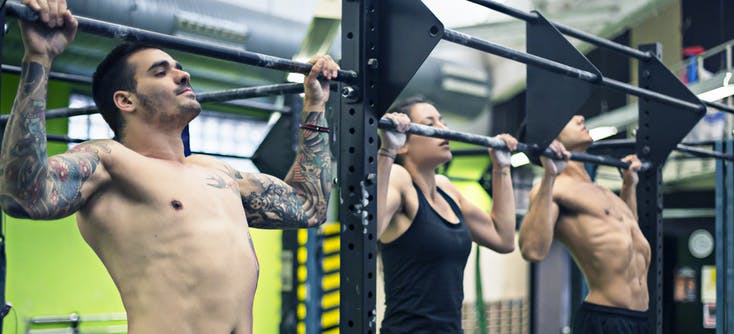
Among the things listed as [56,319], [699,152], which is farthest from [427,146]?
[56,319]

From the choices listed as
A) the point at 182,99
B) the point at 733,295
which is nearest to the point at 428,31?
the point at 182,99

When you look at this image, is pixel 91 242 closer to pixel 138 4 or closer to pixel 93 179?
pixel 93 179

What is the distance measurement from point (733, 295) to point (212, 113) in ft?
12.8

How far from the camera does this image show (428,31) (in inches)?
80.4

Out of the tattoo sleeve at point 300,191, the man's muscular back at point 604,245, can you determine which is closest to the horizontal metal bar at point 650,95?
the man's muscular back at point 604,245

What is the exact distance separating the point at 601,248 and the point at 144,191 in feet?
7.88

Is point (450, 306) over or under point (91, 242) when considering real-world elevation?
under

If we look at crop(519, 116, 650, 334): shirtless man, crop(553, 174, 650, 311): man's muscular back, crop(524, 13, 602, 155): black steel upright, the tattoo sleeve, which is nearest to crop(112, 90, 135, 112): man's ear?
the tattoo sleeve

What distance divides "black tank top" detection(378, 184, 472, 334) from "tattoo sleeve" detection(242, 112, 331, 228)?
637 mm

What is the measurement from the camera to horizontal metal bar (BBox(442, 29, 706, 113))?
2264 mm

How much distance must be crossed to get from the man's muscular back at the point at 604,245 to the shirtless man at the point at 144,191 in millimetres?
1952

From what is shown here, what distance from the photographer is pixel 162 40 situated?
1670mm

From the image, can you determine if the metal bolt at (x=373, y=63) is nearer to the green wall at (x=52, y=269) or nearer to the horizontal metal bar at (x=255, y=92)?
the horizontal metal bar at (x=255, y=92)

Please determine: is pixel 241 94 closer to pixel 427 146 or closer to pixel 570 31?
pixel 427 146
